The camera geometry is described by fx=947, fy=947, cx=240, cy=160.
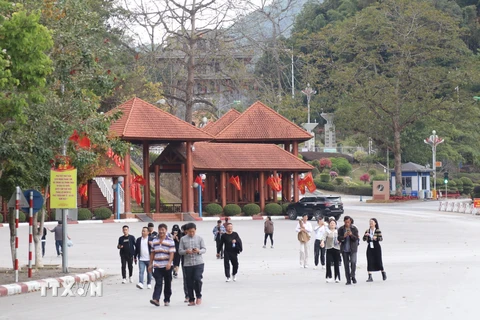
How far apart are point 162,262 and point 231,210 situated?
1596 inches

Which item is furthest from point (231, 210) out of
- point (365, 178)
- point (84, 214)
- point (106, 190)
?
point (365, 178)

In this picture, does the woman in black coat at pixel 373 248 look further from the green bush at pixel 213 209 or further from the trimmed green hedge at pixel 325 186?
the trimmed green hedge at pixel 325 186

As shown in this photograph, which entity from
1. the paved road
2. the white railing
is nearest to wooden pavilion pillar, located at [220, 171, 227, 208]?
the white railing

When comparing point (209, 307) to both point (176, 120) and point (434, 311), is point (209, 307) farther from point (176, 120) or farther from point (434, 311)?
point (176, 120)

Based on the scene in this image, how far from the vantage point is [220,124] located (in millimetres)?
69062

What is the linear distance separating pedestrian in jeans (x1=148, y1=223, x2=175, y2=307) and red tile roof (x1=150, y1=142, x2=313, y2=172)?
1530 inches

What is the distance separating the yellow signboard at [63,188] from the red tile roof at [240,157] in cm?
3095

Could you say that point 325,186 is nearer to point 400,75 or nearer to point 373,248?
point 400,75

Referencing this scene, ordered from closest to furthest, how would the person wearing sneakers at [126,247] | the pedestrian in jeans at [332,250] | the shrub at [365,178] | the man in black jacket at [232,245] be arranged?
the man in black jacket at [232,245]
the pedestrian in jeans at [332,250]
the person wearing sneakers at [126,247]
the shrub at [365,178]

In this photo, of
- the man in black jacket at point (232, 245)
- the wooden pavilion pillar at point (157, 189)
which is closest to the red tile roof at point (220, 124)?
the wooden pavilion pillar at point (157, 189)

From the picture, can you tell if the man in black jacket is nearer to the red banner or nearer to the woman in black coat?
the woman in black coat

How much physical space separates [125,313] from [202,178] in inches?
1623

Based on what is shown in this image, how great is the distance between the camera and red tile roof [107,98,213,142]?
53594 mm

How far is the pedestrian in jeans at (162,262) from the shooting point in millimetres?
17328
